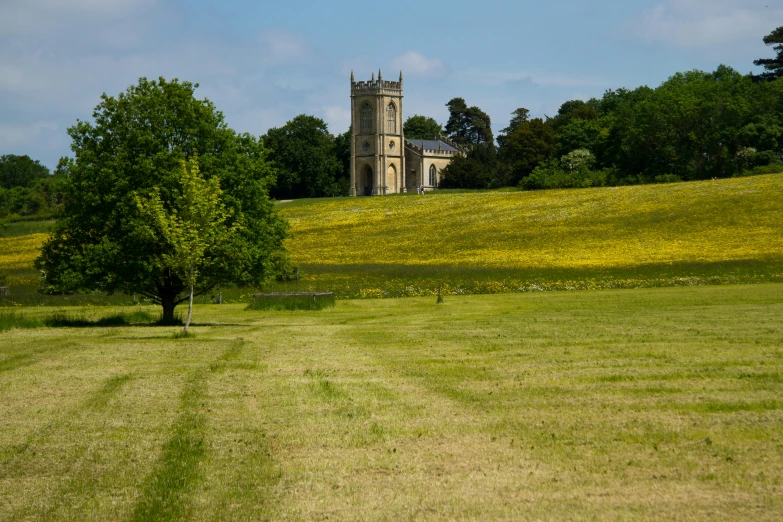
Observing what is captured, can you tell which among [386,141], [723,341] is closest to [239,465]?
[723,341]

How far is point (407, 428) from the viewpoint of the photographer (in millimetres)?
13695

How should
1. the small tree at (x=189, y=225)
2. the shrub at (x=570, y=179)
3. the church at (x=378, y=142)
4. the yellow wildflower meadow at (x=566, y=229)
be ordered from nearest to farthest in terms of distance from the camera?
the small tree at (x=189, y=225), the yellow wildflower meadow at (x=566, y=229), the shrub at (x=570, y=179), the church at (x=378, y=142)

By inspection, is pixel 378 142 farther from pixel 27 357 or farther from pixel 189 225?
pixel 27 357

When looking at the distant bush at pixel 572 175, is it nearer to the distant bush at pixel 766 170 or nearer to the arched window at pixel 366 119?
the distant bush at pixel 766 170

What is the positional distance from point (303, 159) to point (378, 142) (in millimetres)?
13774

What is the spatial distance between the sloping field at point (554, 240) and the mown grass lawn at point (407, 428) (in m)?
28.5

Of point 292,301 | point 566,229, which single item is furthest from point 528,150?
point 292,301

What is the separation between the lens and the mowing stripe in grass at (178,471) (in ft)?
32.8

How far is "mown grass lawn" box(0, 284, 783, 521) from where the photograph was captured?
10133 millimetres

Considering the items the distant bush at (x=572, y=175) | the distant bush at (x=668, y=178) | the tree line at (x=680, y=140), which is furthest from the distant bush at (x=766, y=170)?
the distant bush at (x=572, y=175)

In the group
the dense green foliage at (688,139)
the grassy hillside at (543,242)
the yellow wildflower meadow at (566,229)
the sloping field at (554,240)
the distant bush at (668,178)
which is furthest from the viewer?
the distant bush at (668,178)

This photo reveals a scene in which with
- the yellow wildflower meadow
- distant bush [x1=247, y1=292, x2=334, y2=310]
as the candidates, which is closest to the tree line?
the yellow wildflower meadow

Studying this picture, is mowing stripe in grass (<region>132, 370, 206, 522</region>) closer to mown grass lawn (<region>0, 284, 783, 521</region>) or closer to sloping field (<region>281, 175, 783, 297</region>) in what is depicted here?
mown grass lawn (<region>0, 284, 783, 521</region>)

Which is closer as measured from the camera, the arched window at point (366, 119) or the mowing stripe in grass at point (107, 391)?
the mowing stripe in grass at point (107, 391)
